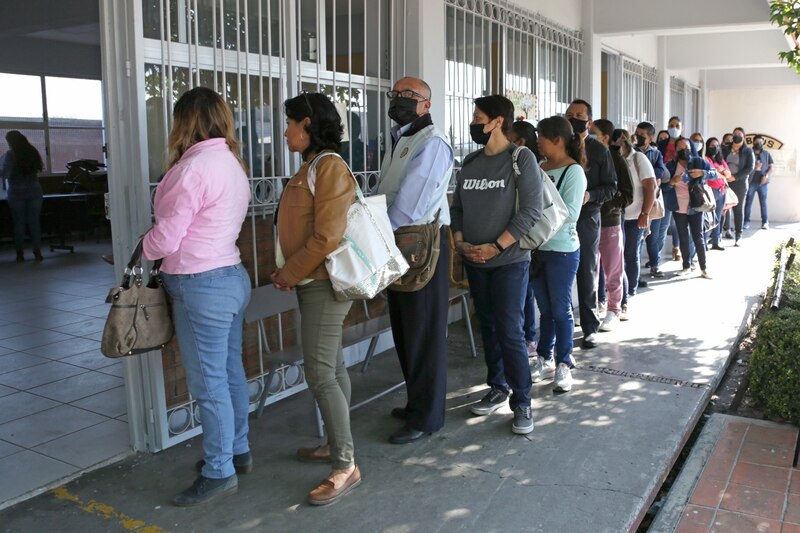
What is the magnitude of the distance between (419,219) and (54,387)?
9.77 ft

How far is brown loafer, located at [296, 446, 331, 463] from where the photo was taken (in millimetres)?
3922

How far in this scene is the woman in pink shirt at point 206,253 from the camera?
325cm

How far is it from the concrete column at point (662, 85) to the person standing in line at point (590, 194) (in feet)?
26.8

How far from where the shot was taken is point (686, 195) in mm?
9148

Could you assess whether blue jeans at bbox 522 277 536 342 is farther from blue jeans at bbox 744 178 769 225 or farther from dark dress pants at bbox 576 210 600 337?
blue jeans at bbox 744 178 769 225

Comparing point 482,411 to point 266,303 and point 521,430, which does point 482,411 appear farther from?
point 266,303

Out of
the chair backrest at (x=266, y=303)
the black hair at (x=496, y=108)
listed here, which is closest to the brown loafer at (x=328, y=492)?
the chair backrest at (x=266, y=303)

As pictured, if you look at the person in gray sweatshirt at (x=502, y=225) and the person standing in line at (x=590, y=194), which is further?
the person standing in line at (x=590, y=194)

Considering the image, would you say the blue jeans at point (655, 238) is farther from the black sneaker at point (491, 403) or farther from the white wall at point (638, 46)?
the black sneaker at point (491, 403)

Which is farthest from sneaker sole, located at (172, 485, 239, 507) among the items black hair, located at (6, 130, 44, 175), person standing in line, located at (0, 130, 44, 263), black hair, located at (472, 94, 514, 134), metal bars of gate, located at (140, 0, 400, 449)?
person standing in line, located at (0, 130, 44, 263)

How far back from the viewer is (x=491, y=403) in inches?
183

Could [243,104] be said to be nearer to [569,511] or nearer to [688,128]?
[569,511]

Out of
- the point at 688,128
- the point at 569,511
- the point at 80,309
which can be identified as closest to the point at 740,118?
the point at 688,128

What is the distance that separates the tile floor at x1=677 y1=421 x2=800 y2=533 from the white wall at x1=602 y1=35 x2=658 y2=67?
6.99 metres
